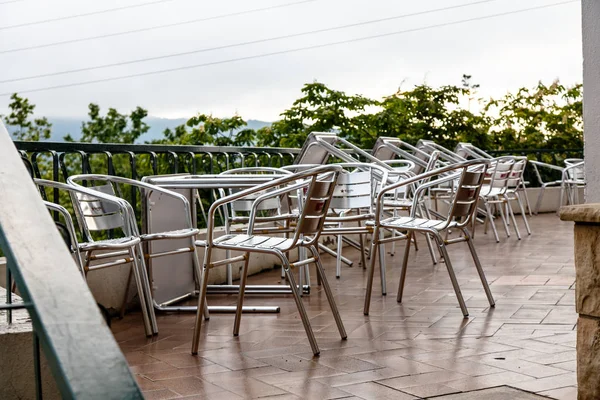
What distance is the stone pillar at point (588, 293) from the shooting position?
2.12 meters

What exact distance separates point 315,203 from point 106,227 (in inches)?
46.1

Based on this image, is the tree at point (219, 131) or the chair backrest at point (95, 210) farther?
the tree at point (219, 131)

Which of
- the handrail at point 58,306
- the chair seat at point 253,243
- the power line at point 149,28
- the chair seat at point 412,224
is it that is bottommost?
the chair seat at point 412,224

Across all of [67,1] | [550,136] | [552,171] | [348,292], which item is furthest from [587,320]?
[67,1]

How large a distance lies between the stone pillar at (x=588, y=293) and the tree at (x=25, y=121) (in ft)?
79.1

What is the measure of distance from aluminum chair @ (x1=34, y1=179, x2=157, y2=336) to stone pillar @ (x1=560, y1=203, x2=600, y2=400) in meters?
1.93

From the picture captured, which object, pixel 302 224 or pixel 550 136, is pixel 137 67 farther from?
pixel 302 224

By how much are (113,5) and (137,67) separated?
321 centimetres

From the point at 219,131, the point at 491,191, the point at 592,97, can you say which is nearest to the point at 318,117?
the point at 219,131

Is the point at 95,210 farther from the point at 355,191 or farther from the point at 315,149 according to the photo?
the point at 315,149

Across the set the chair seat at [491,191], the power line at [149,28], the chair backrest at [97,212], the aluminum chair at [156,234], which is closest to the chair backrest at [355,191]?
the aluminum chair at [156,234]

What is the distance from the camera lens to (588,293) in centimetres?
214

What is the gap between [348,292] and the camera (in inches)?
187

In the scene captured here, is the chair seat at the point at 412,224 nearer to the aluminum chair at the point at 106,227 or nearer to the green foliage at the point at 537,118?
the aluminum chair at the point at 106,227
